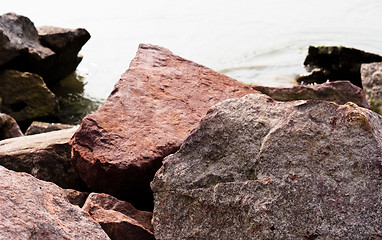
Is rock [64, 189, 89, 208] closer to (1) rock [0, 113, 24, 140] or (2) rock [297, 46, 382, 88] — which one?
(1) rock [0, 113, 24, 140]

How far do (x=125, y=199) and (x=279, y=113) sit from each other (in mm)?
1276

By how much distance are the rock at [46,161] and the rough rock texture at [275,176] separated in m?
1.22

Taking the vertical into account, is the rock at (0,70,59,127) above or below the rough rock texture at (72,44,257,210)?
below

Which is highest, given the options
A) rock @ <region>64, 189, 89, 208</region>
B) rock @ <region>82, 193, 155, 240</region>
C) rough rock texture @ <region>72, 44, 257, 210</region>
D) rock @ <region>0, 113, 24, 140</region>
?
rough rock texture @ <region>72, 44, 257, 210</region>

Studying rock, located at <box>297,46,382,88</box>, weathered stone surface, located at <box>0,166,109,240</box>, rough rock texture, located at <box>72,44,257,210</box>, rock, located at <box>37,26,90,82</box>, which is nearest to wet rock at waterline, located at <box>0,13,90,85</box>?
rock, located at <box>37,26,90,82</box>

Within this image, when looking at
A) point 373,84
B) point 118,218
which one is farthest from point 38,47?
point 118,218

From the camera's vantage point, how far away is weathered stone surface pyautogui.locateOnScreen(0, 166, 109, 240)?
233cm

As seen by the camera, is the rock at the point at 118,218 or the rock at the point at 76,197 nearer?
the rock at the point at 118,218

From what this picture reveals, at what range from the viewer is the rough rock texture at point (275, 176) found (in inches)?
99.3

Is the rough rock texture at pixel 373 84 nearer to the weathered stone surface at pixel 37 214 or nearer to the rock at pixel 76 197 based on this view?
the rock at pixel 76 197

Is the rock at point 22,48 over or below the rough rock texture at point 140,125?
below

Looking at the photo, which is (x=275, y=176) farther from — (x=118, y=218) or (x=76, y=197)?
(x=76, y=197)

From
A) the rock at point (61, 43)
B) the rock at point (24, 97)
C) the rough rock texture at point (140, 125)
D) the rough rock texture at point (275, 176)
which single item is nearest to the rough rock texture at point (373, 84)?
the rough rock texture at point (140, 125)

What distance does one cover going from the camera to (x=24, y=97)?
27.4 ft
